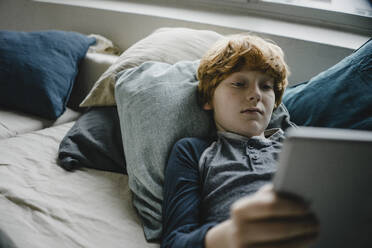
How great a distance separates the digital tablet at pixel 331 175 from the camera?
0.35m

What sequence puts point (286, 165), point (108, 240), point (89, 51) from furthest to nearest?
point (89, 51) → point (108, 240) → point (286, 165)

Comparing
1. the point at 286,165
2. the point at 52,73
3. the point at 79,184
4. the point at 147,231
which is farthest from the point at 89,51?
the point at 286,165

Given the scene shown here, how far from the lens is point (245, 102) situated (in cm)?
86

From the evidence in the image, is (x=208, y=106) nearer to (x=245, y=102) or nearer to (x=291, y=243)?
(x=245, y=102)

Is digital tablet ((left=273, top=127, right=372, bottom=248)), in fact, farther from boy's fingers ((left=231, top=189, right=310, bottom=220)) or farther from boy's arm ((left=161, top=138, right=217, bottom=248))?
boy's arm ((left=161, top=138, right=217, bottom=248))

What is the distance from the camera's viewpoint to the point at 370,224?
1.46ft

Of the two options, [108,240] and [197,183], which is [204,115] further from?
[108,240]

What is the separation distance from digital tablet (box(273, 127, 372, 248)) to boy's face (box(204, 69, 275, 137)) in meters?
0.45

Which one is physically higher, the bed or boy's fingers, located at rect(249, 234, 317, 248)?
boy's fingers, located at rect(249, 234, 317, 248)

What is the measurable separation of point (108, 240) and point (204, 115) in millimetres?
489

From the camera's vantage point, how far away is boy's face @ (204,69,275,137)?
0.86 m

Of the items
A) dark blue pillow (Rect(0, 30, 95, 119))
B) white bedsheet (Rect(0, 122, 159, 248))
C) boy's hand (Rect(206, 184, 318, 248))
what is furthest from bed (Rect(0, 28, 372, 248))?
boy's hand (Rect(206, 184, 318, 248))

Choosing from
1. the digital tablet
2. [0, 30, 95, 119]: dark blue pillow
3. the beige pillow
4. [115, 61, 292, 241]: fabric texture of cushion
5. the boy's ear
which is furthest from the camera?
[0, 30, 95, 119]: dark blue pillow

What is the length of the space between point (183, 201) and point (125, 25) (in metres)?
1.50
